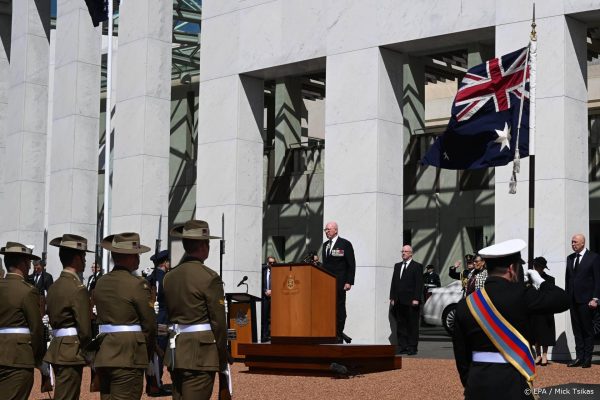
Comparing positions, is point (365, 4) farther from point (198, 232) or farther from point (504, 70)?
point (198, 232)

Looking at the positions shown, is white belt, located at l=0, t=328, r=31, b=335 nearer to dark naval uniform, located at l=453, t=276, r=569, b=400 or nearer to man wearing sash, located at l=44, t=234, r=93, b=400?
man wearing sash, located at l=44, t=234, r=93, b=400

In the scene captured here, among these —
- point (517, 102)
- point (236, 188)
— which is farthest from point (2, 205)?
point (517, 102)

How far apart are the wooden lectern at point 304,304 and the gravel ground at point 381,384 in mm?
583

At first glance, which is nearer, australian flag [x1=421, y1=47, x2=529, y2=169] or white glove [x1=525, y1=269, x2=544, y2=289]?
white glove [x1=525, y1=269, x2=544, y2=289]

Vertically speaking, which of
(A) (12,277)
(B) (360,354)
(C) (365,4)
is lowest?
(B) (360,354)

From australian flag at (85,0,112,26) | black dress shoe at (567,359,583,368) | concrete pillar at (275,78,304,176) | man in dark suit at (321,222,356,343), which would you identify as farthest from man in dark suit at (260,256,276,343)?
concrete pillar at (275,78,304,176)

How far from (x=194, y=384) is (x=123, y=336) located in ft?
2.75

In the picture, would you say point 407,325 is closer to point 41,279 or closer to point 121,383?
point 41,279

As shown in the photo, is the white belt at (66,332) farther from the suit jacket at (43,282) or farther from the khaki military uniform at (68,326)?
A: the suit jacket at (43,282)

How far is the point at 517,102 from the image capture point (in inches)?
566

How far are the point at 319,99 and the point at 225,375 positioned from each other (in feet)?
100

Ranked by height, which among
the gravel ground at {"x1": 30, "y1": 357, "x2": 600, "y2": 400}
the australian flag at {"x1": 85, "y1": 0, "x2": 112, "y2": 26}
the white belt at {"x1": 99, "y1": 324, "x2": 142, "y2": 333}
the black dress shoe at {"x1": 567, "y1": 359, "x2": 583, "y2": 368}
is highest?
the australian flag at {"x1": 85, "y1": 0, "x2": 112, "y2": 26}

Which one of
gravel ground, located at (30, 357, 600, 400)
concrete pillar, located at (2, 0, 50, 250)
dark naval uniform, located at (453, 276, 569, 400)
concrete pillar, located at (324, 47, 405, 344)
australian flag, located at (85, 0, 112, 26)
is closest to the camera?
dark naval uniform, located at (453, 276, 569, 400)

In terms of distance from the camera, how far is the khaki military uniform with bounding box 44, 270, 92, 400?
31.5 feet
